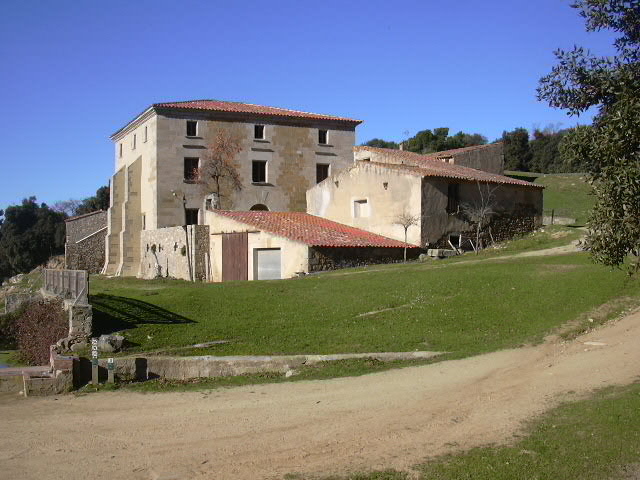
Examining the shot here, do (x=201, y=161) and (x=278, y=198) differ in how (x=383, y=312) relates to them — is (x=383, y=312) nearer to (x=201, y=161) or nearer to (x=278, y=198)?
(x=201, y=161)

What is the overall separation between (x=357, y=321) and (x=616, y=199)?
34.0 ft

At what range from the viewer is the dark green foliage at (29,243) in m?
78.6

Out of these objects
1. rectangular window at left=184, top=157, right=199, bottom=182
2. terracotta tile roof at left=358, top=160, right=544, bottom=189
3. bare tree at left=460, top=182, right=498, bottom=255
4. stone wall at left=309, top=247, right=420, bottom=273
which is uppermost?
rectangular window at left=184, top=157, right=199, bottom=182

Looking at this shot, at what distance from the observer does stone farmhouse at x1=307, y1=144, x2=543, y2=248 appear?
3344 centimetres

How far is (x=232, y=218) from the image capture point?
112ft

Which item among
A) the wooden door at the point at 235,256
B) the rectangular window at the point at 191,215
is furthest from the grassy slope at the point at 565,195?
the rectangular window at the point at 191,215

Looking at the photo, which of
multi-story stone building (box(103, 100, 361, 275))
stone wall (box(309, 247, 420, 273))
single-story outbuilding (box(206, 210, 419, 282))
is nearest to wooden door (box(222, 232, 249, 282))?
single-story outbuilding (box(206, 210, 419, 282))

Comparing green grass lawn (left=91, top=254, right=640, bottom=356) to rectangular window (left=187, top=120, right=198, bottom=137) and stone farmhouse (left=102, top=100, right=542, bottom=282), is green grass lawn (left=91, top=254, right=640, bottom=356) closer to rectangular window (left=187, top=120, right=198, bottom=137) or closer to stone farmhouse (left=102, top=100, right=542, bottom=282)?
stone farmhouse (left=102, top=100, right=542, bottom=282)

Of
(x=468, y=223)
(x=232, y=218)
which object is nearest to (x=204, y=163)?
(x=232, y=218)

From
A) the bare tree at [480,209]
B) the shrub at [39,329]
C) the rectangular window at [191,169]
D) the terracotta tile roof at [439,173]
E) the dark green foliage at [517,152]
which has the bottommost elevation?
the shrub at [39,329]

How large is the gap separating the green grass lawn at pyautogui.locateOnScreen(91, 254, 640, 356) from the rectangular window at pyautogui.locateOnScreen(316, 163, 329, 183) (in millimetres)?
23898

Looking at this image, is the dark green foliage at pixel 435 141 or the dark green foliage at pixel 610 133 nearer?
the dark green foliage at pixel 610 133

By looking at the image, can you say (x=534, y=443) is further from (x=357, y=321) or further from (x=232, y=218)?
(x=232, y=218)

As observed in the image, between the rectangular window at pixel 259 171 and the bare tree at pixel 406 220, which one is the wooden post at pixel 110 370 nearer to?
the bare tree at pixel 406 220
